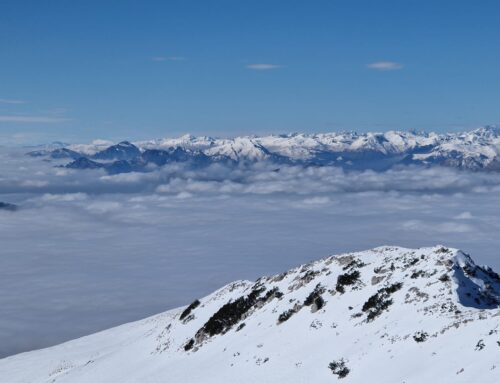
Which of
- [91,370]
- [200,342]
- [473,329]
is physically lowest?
[91,370]

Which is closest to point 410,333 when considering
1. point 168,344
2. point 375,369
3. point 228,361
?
point 375,369

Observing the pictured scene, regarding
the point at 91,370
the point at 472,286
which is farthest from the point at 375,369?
the point at 91,370

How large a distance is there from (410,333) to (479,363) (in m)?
8.96

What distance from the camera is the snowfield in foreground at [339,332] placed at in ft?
99.9

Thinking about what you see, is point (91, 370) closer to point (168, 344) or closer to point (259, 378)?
point (168, 344)

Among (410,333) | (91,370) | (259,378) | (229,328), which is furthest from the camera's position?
(91,370)

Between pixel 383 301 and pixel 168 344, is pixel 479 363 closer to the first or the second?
pixel 383 301

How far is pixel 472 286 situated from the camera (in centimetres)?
4347

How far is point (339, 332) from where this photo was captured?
136ft

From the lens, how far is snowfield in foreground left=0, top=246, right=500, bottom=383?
99.9 ft

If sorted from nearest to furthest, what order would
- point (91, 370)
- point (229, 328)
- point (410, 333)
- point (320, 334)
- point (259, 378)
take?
point (410, 333), point (259, 378), point (320, 334), point (229, 328), point (91, 370)

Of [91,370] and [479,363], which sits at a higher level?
[479,363]

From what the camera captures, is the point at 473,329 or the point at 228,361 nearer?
the point at 473,329

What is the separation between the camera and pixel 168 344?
209ft
